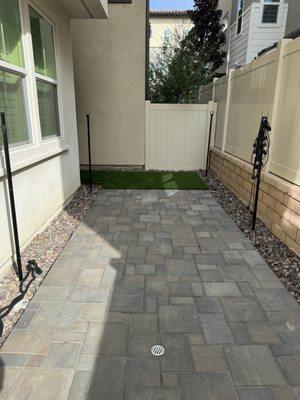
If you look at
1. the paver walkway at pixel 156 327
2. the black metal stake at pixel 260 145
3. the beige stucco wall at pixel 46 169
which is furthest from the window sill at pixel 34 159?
the black metal stake at pixel 260 145

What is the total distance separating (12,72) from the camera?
3.08 meters

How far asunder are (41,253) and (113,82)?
5.37 meters

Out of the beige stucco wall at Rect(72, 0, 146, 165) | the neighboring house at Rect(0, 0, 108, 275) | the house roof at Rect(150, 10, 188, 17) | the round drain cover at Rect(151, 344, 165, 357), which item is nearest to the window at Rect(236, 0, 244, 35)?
the beige stucco wall at Rect(72, 0, 146, 165)

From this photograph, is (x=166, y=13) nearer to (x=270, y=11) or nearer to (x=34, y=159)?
(x=270, y=11)

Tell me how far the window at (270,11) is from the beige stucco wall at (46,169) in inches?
284

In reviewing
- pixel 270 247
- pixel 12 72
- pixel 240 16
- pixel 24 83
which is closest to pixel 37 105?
pixel 24 83

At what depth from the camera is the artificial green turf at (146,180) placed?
6.38 meters

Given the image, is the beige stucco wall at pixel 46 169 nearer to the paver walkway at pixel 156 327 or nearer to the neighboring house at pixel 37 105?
the neighboring house at pixel 37 105

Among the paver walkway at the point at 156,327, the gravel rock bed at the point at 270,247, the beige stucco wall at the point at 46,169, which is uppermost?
the beige stucco wall at the point at 46,169

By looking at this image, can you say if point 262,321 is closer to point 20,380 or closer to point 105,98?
point 20,380

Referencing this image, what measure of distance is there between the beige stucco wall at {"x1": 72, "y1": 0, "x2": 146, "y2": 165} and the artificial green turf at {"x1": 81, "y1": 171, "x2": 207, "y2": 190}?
0.63 metres

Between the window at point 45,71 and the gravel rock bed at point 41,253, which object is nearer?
the gravel rock bed at point 41,253

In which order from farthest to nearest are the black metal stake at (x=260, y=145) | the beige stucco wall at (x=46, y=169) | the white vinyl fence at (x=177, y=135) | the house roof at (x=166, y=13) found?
the house roof at (x=166, y=13) → the white vinyl fence at (x=177, y=135) → the black metal stake at (x=260, y=145) → the beige stucco wall at (x=46, y=169)

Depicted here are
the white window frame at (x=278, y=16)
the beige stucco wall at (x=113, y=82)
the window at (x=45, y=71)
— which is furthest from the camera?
the white window frame at (x=278, y=16)
